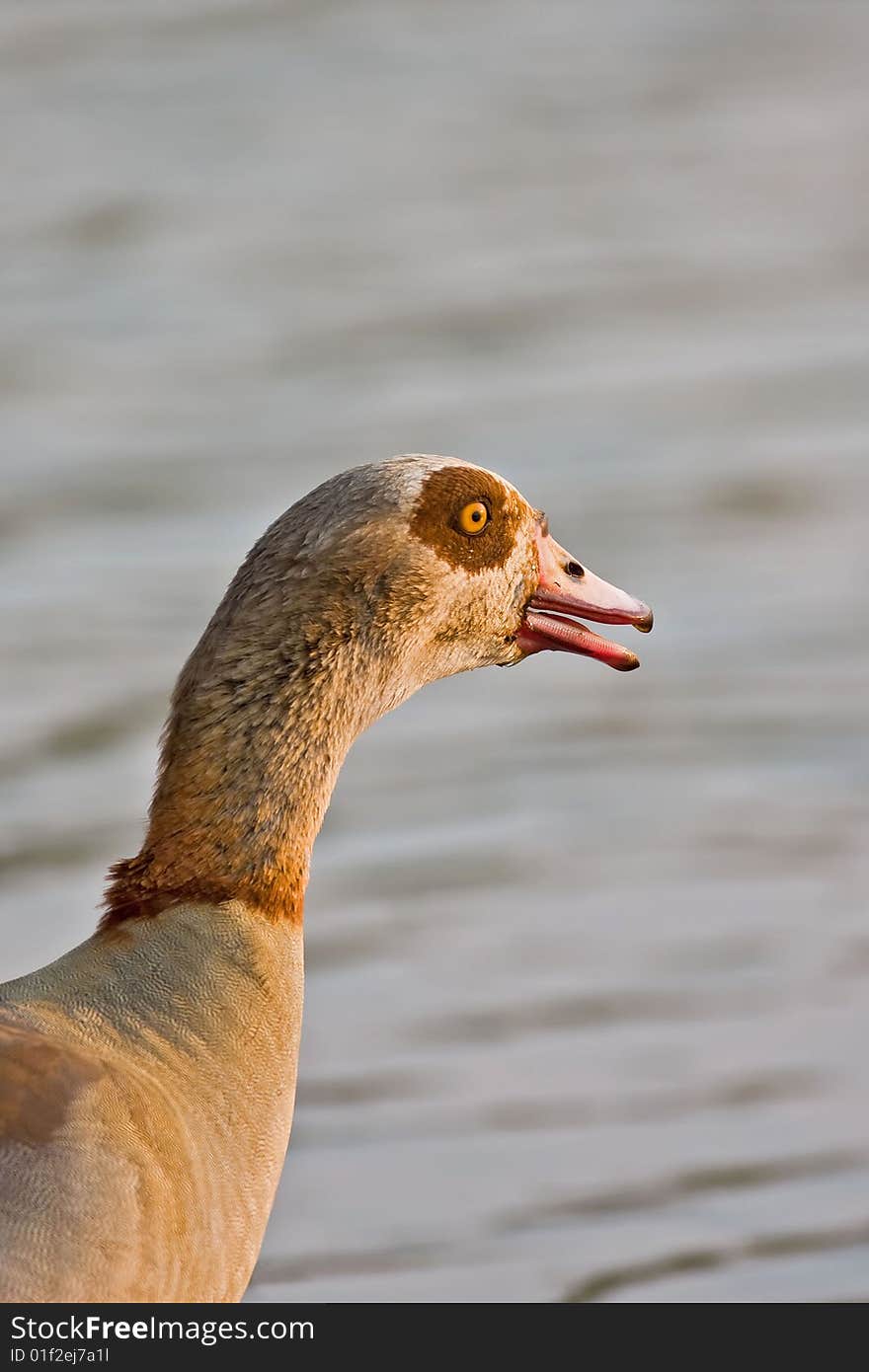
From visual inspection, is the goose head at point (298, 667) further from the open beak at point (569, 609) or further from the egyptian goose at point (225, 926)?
the open beak at point (569, 609)

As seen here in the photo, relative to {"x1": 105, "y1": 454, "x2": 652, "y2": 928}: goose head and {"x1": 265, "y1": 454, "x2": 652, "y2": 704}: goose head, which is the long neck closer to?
{"x1": 105, "y1": 454, "x2": 652, "y2": 928}: goose head

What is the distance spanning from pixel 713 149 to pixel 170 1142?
13416mm

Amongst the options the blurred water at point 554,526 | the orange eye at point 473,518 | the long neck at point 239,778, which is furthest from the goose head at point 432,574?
the blurred water at point 554,526

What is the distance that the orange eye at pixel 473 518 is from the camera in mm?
5926

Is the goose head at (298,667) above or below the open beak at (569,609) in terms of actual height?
below

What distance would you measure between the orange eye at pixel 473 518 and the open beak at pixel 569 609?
0.26 metres

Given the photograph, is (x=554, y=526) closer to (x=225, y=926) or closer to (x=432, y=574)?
(x=432, y=574)

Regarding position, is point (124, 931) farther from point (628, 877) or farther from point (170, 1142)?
point (628, 877)

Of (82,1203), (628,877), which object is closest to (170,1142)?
(82,1203)

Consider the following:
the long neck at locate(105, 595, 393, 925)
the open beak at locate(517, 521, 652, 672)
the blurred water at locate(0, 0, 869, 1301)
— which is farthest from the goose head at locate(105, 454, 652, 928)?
the blurred water at locate(0, 0, 869, 1301)

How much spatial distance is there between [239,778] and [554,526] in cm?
596

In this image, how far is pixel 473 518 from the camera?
5.97 m

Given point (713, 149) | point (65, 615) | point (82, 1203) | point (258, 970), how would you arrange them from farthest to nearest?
1. point (713, 149)
2. point (65, 615)
3. point (258, 970)
4. point (82, 1203)

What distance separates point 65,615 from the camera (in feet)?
35.5
